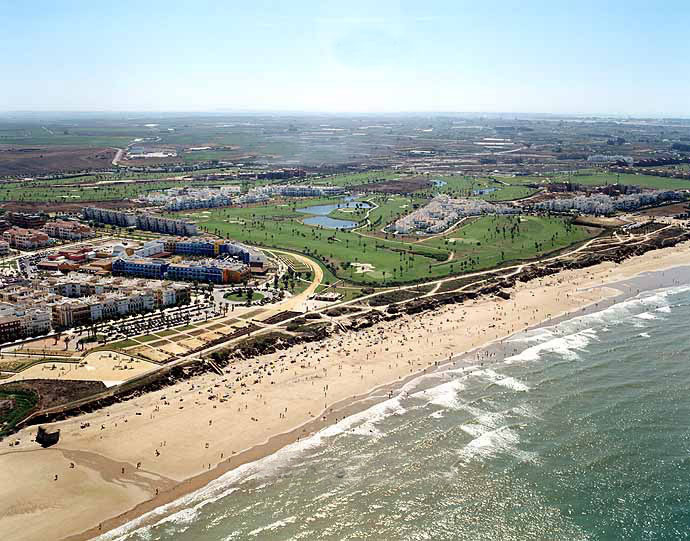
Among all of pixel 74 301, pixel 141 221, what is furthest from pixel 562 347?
pixel 141 221

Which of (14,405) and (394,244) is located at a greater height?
(394,244)

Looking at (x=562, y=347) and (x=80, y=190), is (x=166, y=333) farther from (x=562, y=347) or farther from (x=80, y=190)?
(x=80, y=190)

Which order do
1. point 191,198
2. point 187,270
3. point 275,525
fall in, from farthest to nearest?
point 191,198 < point 187,270 < point 275,525

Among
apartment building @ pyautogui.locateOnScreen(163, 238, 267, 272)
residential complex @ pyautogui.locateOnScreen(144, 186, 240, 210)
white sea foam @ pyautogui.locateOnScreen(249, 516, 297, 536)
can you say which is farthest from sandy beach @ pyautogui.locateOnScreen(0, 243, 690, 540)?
residential complex @ pyautogui.locateOnScreen(144, 186, 240, 210)

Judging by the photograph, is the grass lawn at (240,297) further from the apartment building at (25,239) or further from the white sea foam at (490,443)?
the apartment building at (25,239)

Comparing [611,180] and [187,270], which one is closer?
[187,270]

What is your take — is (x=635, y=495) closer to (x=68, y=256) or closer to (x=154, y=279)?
(x=154, y=279)
